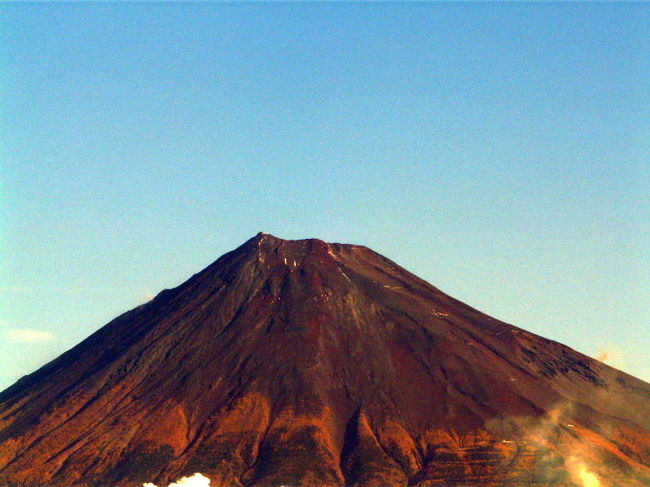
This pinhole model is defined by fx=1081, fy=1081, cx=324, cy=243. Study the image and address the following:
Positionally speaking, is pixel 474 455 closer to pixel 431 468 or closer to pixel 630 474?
pixel 431 468

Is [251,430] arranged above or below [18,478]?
above

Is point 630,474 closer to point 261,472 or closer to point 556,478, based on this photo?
point 556,478

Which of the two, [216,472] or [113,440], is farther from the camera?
[113,440]

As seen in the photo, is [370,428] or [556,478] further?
[370,428]

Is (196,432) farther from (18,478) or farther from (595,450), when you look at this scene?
(595,450)

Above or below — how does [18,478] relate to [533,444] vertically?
below

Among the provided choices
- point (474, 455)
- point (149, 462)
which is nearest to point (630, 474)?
point (474, 455)

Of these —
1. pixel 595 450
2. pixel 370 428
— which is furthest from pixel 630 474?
pixel 370 428

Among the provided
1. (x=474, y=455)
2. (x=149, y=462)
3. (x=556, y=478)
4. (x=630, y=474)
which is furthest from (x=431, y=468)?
(x=149, y=462)
